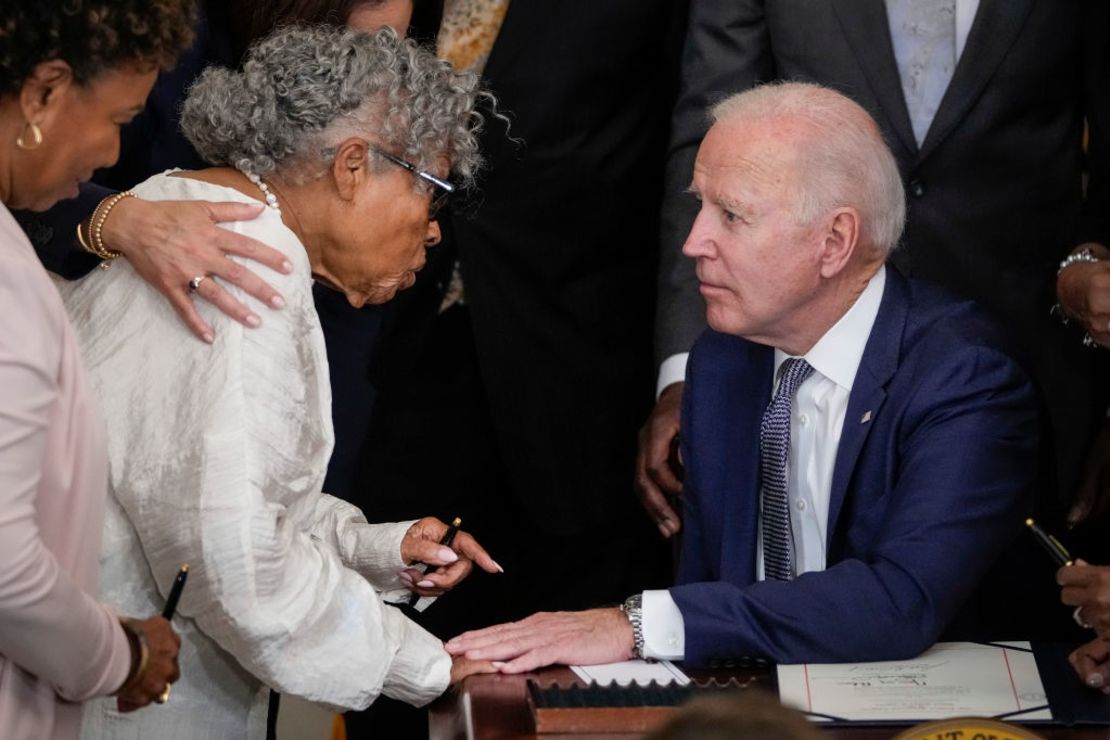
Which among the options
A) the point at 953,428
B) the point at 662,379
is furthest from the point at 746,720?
the point at 662,379

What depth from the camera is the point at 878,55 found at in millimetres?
3625

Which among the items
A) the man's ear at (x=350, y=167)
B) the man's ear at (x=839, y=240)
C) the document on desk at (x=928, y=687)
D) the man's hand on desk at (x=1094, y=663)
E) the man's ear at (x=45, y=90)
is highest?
the man's ear at (x=45, y=90)

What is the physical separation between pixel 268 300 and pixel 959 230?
68.7 inches

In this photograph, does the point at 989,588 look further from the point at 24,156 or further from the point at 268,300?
the point at 24,156

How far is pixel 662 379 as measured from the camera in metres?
3.80

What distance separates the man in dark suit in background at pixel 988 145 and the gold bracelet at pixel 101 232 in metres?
1.34

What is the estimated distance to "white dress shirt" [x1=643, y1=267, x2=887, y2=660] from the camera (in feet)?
10.1

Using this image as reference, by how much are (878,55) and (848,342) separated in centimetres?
86

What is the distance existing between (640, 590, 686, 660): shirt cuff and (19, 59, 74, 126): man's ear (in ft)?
4.01

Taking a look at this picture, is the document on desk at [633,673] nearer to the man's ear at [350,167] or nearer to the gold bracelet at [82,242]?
the man's ear at [350,167]

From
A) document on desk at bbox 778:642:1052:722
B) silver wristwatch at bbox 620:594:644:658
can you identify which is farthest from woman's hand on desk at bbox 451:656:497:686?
document on desk at bbox 778:642:1052:722

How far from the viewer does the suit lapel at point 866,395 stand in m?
2.95

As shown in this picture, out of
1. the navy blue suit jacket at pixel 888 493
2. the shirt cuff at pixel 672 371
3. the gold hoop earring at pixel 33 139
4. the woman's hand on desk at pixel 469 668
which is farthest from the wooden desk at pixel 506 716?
the shirt cuff at pixel 672 371

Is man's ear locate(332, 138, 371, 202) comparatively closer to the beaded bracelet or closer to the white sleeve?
the beaded bracelet
